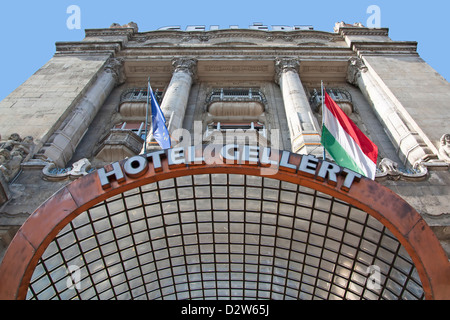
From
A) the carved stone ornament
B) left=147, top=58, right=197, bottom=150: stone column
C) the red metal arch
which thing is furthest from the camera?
the carved stone ornament

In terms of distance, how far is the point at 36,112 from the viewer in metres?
20.3

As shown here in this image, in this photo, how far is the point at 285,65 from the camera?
2764 centimetres

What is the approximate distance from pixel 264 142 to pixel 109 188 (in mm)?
11561

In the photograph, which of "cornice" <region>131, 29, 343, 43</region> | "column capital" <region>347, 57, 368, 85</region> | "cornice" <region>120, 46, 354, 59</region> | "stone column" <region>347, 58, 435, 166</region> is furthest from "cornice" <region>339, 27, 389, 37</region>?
"stone column" <region>347, 58, 435, 166</region>

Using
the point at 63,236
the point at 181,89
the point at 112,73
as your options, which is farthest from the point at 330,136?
the point at 112,73

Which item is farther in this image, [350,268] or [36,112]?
[36,112]

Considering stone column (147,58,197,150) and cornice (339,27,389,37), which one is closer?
stone column (147,58,197,150)

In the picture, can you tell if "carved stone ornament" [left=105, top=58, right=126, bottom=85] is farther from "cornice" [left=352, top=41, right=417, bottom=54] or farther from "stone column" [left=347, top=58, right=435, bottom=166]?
Answer: "cornice" [left=352, top=41, right=417, bottom=54]

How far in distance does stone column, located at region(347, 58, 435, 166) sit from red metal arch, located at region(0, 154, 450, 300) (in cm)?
785

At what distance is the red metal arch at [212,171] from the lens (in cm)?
925

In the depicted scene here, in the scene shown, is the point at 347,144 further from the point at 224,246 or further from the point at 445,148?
the point at 224,246

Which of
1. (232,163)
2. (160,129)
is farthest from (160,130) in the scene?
(232,163)

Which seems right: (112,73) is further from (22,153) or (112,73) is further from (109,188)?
(109,188)

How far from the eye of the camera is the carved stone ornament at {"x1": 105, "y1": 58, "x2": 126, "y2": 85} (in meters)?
27.3
